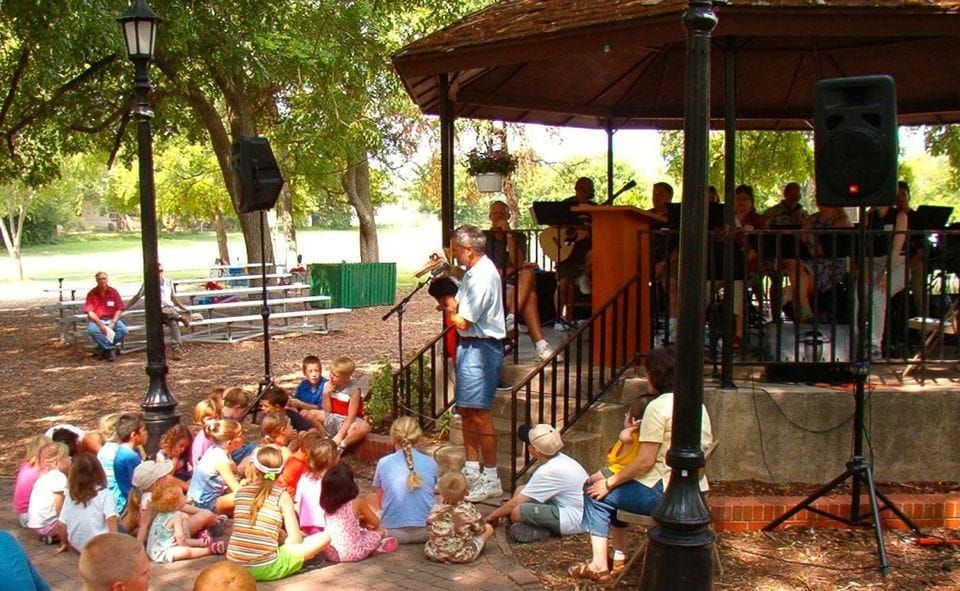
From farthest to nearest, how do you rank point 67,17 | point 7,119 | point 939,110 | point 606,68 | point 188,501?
point 7,119 < point 67,17 < point 939,110 < point 606,68 < point 188,501

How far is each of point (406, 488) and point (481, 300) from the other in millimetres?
1503

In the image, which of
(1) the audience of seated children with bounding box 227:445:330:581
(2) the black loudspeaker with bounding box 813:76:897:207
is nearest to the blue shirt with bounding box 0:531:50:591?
(1) the audience of seated children with bounding box 227:445:330:581

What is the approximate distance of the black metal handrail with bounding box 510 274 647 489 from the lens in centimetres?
726

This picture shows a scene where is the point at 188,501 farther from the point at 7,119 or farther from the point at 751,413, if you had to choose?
the point at 7,119

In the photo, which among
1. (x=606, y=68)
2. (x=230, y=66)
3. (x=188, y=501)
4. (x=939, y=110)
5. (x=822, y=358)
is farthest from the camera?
(x=230, y=66)

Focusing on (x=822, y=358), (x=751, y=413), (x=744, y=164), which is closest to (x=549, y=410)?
(x=751, y=413)

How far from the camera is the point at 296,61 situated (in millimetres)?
18156

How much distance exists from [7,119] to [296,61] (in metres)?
6.78

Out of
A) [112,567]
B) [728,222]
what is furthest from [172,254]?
[112,567]

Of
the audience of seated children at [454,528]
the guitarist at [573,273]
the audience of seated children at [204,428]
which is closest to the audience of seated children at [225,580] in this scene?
the audience of seated children at [454,528]

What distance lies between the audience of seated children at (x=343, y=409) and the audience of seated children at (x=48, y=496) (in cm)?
225

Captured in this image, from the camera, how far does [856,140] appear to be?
18.9 feet

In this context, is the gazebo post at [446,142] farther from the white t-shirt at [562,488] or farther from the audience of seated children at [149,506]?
the audience of seated children at [149,506]

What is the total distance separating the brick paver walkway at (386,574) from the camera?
18.9 feet
